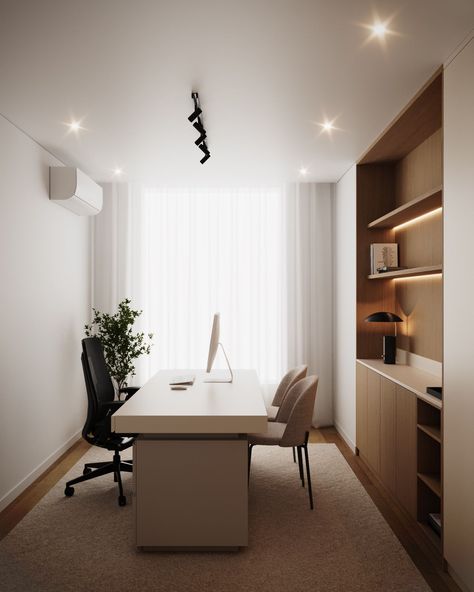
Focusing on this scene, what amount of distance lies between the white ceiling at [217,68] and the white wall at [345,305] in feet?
2.61

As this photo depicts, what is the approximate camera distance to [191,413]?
2.70 metres

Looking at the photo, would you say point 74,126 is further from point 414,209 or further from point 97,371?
point 414,209

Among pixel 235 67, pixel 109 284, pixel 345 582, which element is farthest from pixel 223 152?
pixel 345 582

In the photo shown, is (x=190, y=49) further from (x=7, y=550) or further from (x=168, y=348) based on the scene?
(x=168, y=348)

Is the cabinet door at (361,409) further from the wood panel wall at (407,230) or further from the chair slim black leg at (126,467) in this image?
the chair slim black leg at (126,467)

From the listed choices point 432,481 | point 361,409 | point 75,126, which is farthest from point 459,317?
point 75,126

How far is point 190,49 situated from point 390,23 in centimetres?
104

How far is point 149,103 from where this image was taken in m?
3.25

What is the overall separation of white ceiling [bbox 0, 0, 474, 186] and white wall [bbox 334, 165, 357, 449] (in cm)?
79

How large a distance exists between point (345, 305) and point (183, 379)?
7.02 feet

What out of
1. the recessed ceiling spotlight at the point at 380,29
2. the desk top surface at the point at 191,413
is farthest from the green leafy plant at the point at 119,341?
the recessed ceiling spotlight at the point at 380,29

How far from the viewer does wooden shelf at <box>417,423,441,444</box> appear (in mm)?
2812

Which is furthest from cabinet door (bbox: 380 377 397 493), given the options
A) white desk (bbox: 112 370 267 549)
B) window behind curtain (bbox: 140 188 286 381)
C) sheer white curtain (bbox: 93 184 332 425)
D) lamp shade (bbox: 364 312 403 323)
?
window behind curtain (bbox: 140 188 286 381)

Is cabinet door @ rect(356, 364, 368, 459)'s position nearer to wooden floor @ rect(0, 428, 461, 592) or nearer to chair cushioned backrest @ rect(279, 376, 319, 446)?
wooden floor @ rect(0, 428, 461, 592)
